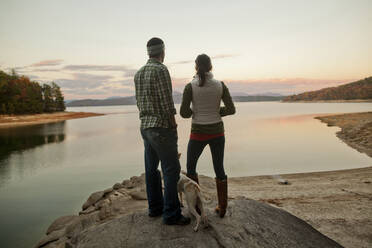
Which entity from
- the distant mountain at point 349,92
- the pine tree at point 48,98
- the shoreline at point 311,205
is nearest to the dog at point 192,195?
the shoreline at point 311,205

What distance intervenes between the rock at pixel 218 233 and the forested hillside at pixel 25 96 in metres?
73.7

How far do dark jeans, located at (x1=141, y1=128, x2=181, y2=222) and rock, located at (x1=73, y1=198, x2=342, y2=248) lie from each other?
300mm

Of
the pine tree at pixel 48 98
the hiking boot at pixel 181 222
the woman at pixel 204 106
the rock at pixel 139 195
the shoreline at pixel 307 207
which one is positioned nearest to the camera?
the woman at pixel 204 106

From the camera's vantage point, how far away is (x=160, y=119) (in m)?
3.30

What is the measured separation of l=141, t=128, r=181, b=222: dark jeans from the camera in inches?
130

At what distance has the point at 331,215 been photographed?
593cm

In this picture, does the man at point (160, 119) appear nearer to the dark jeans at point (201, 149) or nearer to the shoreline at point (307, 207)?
the dark jeans at point (201, 149)

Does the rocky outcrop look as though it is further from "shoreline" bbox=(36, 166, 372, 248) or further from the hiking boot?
"shoreline" bbox=(36, 166, 372, 248)

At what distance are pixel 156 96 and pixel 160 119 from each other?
1.07 ft

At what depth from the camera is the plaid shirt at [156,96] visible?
330 centimetres

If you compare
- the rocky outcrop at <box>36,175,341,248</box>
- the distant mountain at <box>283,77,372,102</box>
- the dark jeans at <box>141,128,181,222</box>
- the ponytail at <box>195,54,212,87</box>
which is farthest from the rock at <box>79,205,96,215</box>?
the distant mountain at <box>283,77,372,102</box>

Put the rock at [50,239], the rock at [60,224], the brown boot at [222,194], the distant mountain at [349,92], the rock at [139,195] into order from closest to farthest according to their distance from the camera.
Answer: the brown boot at [222,194], the rock at [50,239], the rock at [139,195], the rock at [60,224], the distant mountain at [349,92]

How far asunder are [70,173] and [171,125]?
51.8 feet

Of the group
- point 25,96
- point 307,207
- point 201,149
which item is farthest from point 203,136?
point 25,96
